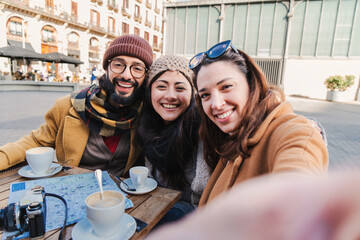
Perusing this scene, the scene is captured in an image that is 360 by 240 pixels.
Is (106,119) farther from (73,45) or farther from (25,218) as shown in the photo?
(73,45)

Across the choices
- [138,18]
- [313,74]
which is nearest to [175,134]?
[313,74]

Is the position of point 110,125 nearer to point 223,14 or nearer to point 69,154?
point 69,154

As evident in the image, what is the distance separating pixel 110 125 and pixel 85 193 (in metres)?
0.74

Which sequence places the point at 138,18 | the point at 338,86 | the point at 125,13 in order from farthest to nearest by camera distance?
the point at 138,18 < the point at 125,13 < the point at 338,86

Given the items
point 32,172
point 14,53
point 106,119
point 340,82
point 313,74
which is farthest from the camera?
point 313,74

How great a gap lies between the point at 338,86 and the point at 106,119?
664 inches

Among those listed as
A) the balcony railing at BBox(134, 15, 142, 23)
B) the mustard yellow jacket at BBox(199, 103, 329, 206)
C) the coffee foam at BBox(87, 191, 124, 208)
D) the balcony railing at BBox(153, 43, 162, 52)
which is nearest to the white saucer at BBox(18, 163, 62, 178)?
the coffee foam at BBox(87, 191, 124, 208)

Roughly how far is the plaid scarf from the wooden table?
1.70ft

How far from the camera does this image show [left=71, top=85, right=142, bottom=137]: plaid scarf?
189cm

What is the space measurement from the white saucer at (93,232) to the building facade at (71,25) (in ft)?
69.9

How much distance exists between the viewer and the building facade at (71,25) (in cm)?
1916

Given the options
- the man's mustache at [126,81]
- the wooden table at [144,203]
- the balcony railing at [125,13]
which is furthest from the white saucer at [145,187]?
the balcony railing at [125,13]

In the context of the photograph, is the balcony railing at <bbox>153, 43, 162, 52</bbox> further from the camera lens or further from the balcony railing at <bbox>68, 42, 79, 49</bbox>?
the camera lens

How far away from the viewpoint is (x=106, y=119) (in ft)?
6.11
